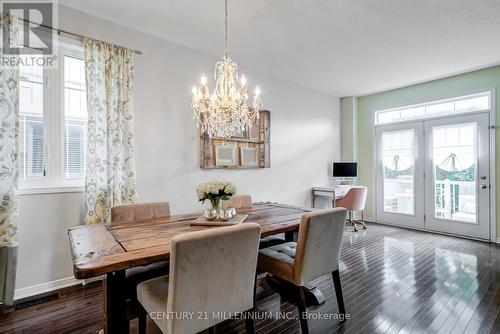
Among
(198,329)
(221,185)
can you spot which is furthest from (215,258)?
(221,185)

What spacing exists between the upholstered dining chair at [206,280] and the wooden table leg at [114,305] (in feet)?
0.36

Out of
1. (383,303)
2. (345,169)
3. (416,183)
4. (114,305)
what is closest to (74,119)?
(114,305)

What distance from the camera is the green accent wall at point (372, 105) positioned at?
435 centimetres

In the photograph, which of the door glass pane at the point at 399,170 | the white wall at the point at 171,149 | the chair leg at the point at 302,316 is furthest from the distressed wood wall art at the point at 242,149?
the door glass pane at the point at 399,170

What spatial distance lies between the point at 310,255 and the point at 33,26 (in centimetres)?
319

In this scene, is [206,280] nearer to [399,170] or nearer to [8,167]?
[8,167]

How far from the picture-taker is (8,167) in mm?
2178

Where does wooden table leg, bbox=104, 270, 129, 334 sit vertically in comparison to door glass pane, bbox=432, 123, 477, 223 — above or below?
below

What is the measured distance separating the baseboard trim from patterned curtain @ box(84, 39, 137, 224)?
66 cm

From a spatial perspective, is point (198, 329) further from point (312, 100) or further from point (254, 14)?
point (312, 100)

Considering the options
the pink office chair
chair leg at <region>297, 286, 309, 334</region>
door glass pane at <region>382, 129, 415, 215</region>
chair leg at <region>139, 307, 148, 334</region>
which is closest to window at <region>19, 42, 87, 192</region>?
chair leg at <region>139, 307, 148, 334</region>

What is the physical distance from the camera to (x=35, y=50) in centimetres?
247

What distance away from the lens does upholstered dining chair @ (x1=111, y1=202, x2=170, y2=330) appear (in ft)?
5.50

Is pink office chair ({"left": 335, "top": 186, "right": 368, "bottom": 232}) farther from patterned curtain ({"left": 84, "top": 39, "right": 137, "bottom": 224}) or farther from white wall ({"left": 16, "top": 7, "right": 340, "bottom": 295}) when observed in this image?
patterned curtain ({"left": 84, "top": 39, "right": 137, "bottom": 224})
